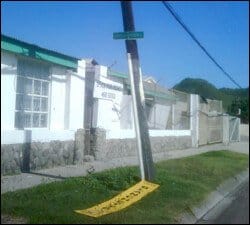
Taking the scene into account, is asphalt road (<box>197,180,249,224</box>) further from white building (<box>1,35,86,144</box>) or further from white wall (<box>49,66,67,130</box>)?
white wall (<box>49,66,67,130</box>)

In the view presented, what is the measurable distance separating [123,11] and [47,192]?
4.31 m

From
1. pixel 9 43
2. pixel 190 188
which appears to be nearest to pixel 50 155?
pixel 9 43

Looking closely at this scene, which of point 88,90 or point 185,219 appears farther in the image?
point 88,90

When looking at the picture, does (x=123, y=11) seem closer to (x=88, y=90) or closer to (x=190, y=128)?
(x=88, y=90)

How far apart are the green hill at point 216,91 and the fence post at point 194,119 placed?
18237 millimetres

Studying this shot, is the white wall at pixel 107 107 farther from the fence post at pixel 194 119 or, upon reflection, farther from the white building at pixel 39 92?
the fence post at pixel 194 119

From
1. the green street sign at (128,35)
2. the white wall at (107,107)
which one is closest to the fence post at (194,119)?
the white wall at (107,107)

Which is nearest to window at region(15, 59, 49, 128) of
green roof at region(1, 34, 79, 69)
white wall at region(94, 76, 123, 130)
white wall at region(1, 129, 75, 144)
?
green roof at region(1, 34, 79, 69)

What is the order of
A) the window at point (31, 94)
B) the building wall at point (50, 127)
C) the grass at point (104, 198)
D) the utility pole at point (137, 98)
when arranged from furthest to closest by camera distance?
the window at point (31, 94)
the building wall at point (50, 127)
the utility pole at point (137, 98)
the grass at point (104, 198)

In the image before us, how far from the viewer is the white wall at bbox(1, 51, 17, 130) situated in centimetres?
1376

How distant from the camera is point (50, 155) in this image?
15.2m

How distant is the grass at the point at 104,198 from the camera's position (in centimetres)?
830

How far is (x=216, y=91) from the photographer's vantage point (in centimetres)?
6681

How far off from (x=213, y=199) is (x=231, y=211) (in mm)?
1497
